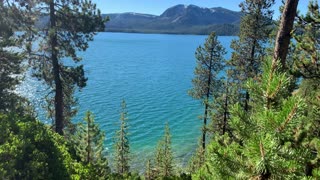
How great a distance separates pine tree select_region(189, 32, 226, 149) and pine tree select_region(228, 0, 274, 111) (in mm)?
4548

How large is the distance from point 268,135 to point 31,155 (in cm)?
1326

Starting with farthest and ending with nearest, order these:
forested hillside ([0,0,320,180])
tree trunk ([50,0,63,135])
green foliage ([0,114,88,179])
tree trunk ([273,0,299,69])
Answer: tree trunk ([50,0,63,135]) → green foliage ([0,114,88,179]) → tree trunk ([273,0,299,69]) → forested hillside ([0,0,320,180])

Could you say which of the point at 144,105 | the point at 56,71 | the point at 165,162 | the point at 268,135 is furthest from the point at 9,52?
the point at 144,105

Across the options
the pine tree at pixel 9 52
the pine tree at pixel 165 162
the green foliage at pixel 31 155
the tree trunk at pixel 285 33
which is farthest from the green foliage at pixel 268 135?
the pine tree at pixel 165 162

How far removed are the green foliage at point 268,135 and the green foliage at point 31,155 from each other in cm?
1060

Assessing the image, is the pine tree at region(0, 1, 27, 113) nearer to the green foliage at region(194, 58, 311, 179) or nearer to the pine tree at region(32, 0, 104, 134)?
the pine tree at region(32, 0, 104, 134)

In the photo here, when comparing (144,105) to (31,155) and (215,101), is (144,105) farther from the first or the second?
(31,155)

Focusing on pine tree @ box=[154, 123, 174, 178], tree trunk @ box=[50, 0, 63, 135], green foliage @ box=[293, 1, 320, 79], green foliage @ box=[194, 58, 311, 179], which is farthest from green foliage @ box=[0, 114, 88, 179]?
pine tree @ box=[154, 123, 174, 178]

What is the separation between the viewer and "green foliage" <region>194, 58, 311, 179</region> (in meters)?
2.94

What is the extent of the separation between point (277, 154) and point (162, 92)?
6081 cm

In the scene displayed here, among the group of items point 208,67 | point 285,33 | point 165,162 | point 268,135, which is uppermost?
point 285,33

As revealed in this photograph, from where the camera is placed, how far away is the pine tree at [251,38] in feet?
81.6

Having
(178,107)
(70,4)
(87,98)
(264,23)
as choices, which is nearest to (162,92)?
(178,107)

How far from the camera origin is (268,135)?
2.98 meters
